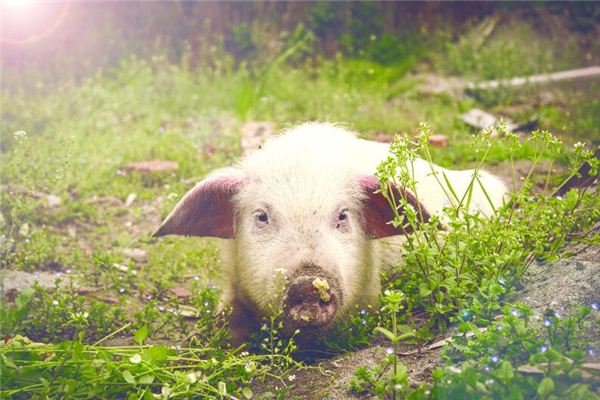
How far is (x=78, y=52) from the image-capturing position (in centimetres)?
1006

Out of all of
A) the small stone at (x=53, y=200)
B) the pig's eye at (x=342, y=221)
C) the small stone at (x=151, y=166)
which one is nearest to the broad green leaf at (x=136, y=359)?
the pig's eye at (x=342, y=221)

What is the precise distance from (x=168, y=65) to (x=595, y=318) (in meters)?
8.28

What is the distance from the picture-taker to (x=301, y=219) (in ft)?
11.1

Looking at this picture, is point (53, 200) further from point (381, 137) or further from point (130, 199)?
point (381, 137)

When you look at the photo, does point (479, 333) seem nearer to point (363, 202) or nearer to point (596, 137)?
point (363, 202)

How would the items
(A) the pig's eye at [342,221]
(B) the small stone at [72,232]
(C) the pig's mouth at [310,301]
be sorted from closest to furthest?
(C) the pig's mouth at [310,301] → (A) the pig's eye at [342,221] → (B) the small stone at [72,232]

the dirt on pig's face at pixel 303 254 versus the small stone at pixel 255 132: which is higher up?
the small stone at pixel 255 132

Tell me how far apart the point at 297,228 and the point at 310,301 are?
0.45m

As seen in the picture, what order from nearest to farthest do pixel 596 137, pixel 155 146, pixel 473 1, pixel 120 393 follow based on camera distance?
1. pixel 120 393
2. pixel 596 137
3. pixel 155 146
4. pixel 473 1

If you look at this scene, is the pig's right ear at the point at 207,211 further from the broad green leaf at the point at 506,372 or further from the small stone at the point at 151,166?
the small stone at the point at 151,166

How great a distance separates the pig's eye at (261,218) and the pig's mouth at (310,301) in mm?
581

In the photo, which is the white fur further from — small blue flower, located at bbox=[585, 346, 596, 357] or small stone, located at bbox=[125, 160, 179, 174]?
small stone, located at bbox=[125, 160, 179, 174]

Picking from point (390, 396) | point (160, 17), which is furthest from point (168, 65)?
point (390, 396)

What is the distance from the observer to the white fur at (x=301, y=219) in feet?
10.8
